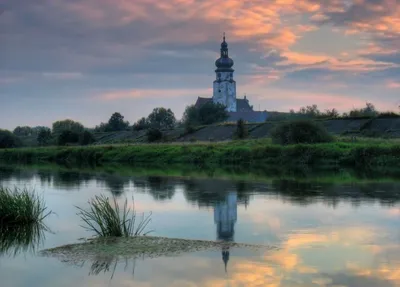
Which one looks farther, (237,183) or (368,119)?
(368,119)

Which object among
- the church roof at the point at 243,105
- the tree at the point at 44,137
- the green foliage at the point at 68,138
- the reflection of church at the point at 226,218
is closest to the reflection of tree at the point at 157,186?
the reflection of church at the point at 226,218

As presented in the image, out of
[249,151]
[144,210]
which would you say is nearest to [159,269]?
[144,210]

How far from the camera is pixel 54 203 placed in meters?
24.4

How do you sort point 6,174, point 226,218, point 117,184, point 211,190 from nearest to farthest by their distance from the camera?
1. point 226,218
2. point 211,190
3. point 117,184
4. point 6,174

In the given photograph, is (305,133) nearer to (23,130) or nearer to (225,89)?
(225,89)

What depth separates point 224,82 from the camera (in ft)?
541

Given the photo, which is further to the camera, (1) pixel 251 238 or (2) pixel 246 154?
(2) pixel 246 154

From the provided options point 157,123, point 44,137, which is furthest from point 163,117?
point 44,137

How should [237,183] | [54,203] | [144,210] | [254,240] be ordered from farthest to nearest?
1. [237,183]
2. [54,203]
3. [144,210]
4. [254,240]

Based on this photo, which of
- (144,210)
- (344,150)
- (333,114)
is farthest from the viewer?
(333,114)

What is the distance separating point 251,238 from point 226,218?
3741 millimetres

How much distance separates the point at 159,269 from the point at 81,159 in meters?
59.9

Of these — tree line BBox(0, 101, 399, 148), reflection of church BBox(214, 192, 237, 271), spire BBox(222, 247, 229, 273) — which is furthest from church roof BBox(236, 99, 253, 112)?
spire BBox(222, 247, 229, 273)

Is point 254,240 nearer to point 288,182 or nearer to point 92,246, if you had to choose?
point 92,246
